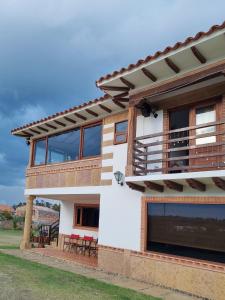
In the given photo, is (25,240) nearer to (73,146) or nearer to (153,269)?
(73,146)

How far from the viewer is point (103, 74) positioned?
10180 mm

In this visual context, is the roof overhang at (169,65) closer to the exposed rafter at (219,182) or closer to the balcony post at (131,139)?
the balcony post at (131,139)

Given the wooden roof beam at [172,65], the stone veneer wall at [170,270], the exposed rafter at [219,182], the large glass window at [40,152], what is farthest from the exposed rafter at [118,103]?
the large glass window at [40,152]

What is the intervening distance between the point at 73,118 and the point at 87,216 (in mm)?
5336

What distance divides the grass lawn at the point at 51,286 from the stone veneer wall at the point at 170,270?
124 centimetres

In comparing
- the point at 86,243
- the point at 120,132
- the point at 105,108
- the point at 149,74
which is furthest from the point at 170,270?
the point at 86,243

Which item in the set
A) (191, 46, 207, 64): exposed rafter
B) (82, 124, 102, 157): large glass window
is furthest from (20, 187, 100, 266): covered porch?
(191, 46, 207, 64): exposed rafter

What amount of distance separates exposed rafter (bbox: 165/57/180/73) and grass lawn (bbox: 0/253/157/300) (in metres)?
6.05

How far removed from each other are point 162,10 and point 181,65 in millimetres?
4563

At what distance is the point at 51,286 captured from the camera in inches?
331

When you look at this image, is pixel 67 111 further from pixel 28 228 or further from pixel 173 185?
pixel 28 228

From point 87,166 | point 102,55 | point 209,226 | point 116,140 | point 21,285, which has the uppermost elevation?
point 102,55

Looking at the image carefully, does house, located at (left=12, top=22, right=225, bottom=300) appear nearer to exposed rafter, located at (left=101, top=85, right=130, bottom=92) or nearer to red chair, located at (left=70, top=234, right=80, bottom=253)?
exposed rafter, located at (left=101, top=85, right=130, bottom=92)

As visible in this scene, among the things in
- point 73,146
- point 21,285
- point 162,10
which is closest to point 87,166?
point 73,146
